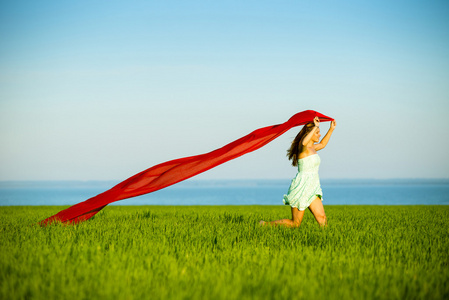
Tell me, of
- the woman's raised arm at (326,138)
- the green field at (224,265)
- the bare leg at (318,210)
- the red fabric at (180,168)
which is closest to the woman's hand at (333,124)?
the woman's raised arm at (326,138)

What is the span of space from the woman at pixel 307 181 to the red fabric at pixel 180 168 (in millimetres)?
387

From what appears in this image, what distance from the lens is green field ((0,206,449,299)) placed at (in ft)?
12.4

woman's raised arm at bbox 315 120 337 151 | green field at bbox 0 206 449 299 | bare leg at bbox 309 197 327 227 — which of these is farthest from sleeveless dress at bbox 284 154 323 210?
green field at bbox 0 206 449 299

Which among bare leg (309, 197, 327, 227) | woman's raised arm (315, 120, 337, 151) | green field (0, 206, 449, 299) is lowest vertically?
green field (0, 206, 449, 299)

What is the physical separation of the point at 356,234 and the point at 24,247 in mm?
5539

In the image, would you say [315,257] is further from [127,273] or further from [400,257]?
[127,273]

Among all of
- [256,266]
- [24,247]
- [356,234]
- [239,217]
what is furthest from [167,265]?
[239,217]

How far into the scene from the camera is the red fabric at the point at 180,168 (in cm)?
784

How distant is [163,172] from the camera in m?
8.07

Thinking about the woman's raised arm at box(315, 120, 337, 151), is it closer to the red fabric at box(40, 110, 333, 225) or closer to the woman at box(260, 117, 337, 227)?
the woman at box(260, 117, 337, 227)

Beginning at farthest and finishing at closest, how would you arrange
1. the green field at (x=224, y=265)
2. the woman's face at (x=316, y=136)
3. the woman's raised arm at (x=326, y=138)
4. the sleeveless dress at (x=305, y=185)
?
the woman's raised arm at (x=326, y=138)
the woman's face at (x=316, y=136)
the sleeveless dress at (x=305, y=185)
the green field at (x=224, y=265)

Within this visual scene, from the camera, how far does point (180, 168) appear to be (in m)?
7.98

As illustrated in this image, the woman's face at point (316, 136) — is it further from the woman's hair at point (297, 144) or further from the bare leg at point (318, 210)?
the bare leg at point (318, 210)

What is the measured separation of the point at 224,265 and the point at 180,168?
11.5 ft
